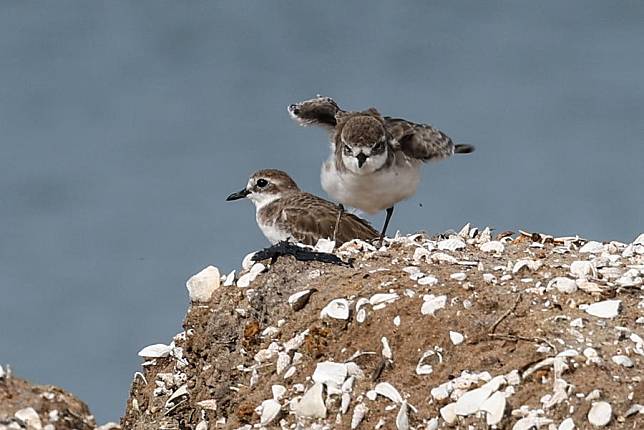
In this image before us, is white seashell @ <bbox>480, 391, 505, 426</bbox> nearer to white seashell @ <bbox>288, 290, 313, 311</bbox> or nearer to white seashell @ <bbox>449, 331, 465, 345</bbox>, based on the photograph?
white seashell @ <bbox>449, 331, 465, 345</bbox>

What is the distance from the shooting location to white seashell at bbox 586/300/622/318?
688cm

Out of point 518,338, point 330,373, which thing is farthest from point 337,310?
point 518,338

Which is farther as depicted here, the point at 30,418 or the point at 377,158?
the point at 377,158

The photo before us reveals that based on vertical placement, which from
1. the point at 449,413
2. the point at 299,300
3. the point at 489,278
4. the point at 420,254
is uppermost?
the point at 420,254

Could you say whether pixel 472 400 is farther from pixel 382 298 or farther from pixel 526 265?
pixel 526 265

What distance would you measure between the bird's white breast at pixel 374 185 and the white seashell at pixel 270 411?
439 cm

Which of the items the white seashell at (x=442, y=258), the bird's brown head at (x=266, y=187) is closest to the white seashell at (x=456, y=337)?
the white seashell at (x=442, y=258)

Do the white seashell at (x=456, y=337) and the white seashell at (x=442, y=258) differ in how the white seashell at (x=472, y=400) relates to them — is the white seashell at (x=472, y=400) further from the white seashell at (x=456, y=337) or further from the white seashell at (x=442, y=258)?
the white seashell at (x=442, y=258)

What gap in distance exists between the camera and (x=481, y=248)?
849cm

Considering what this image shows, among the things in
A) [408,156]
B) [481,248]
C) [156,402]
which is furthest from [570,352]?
[408,156]

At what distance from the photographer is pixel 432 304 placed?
23.0 ft

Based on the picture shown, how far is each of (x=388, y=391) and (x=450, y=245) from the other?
2.15 metres

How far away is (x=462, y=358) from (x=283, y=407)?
1.01 m

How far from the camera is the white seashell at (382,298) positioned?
7145mm
